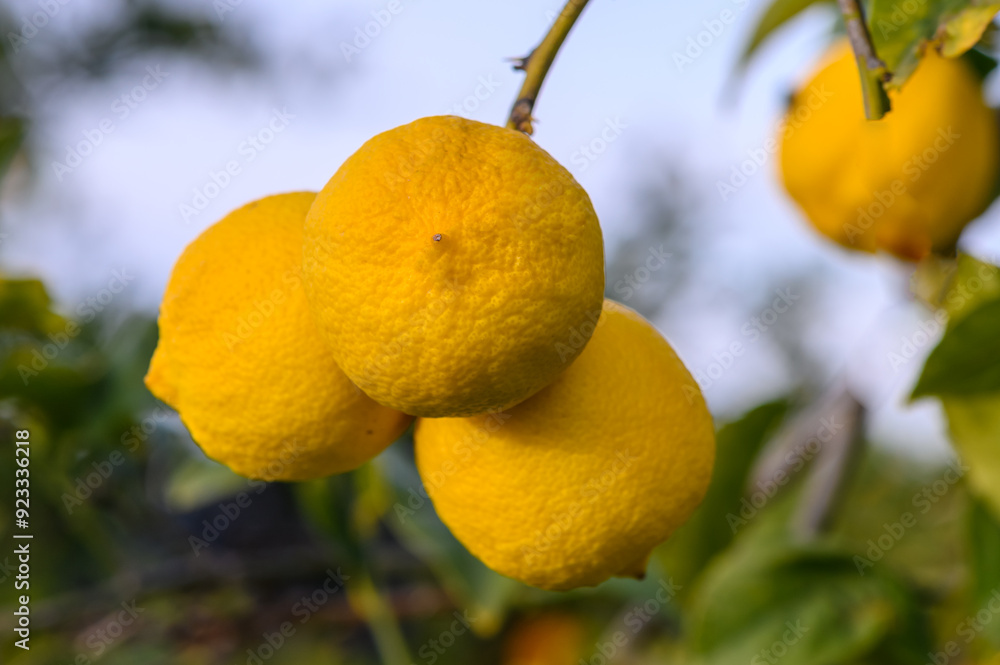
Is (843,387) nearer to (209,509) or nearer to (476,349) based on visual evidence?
(476,349)

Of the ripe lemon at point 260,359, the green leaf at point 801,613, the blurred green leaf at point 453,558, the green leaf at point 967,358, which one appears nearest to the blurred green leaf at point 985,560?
the green leaf at point 801,613

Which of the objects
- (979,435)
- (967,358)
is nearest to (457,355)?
(967,358)

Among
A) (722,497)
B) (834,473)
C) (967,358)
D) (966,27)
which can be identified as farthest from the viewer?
(722,497)

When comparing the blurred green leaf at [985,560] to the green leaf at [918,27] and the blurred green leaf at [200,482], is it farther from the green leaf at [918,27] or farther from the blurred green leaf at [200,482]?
the blurred green leaf at [200,482]

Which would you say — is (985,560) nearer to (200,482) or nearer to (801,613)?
(801,613)

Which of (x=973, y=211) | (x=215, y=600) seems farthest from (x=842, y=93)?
(x=215, y=600)

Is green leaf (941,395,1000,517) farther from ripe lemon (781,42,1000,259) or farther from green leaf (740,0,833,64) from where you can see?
green leaf (740,0,833,64)

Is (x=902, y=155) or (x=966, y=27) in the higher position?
(x=966, y=27)
